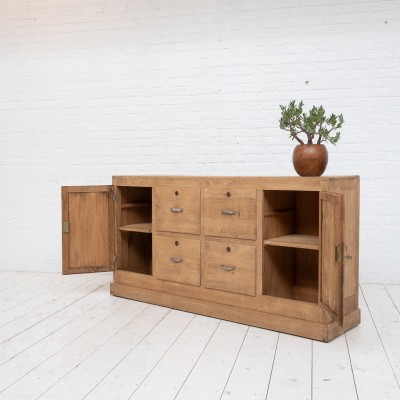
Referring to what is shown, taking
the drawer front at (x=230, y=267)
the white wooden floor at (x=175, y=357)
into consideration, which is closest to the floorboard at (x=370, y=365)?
the white wooden floor at (x=175, y=357)

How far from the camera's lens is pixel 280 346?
118 inches

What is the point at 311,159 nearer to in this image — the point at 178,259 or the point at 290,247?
the point at 290,247

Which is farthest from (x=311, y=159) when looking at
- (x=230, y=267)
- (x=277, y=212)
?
(x=230, y=267)

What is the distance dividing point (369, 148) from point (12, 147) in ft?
11.0

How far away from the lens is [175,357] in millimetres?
2828

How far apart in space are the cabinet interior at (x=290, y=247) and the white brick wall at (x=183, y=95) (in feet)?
3.59

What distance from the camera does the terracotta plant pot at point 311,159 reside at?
324 cm

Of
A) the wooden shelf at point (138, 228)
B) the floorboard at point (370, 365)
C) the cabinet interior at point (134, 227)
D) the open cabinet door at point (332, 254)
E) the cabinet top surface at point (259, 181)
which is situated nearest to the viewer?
the floorboard at point (370, 365)

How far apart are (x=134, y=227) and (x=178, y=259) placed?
534 mm

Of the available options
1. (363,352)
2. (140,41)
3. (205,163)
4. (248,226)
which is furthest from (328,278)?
(140,41)

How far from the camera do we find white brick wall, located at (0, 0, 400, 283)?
4605 millimetres

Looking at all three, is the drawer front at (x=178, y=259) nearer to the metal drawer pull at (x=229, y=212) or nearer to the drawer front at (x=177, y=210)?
the drawer front at (x=177, y=210)

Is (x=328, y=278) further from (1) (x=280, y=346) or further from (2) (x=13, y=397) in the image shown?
(2) (x=13, y=397)

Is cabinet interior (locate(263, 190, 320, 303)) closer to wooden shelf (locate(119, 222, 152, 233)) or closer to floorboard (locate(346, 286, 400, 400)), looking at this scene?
floorboard (locate(346, 286, 400, 400))
